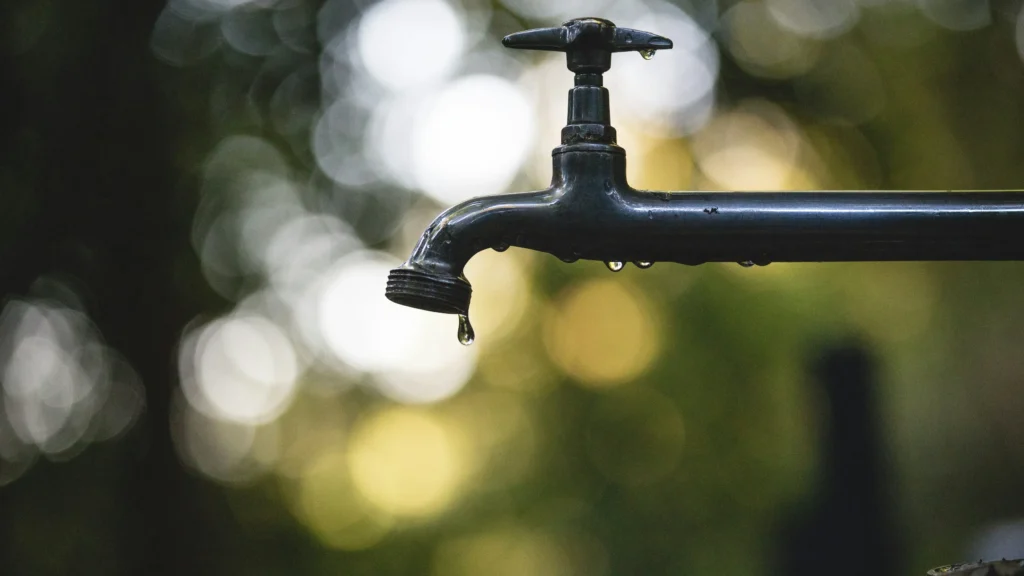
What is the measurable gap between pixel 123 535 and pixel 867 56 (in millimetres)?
2070

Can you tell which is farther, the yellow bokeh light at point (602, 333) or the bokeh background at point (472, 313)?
the yellow bokeh light at point (602, 333)

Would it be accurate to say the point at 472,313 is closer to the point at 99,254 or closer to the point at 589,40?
the point at 99,254

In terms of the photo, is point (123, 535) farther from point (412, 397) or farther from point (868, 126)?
point (868, 126)

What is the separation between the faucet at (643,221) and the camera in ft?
1.71

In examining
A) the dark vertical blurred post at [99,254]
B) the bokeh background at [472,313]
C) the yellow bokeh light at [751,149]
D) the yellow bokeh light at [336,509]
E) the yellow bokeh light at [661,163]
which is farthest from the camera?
the yellow bokeh light at [336,509]

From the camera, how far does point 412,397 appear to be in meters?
Result: 2.45

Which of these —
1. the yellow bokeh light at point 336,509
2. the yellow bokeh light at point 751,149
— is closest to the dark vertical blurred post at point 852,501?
the yellow bokeh light at point 751,149

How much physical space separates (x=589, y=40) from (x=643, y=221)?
12 cm

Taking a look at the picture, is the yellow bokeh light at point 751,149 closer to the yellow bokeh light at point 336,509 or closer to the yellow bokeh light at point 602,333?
the yellow bokeh light at point 602,333

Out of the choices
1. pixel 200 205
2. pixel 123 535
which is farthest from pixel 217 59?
pixel 123 535

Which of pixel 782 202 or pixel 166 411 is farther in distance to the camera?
pixel 166 411

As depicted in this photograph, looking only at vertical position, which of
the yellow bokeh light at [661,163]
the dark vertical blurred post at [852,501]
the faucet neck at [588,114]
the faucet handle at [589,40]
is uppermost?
the yellow bokeh light at [661,163]

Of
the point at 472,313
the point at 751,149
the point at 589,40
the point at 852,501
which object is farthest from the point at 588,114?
the point at 472,313

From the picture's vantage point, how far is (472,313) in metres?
2.52
